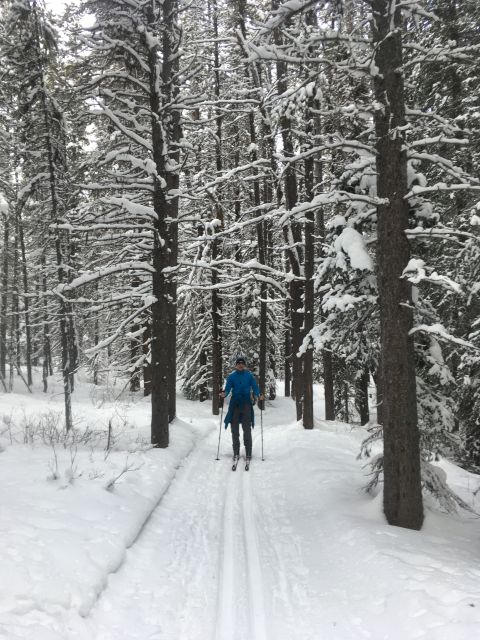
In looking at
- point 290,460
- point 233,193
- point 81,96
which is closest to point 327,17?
point 81,96

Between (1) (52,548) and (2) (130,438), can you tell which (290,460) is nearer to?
(2) (130,438)

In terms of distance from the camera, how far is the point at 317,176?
1596 centimetres

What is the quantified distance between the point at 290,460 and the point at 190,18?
57.0ft

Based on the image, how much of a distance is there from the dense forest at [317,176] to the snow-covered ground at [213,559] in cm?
107

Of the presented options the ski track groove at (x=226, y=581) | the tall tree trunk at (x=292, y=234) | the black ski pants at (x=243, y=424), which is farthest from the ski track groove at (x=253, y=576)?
the tall tree trunk at (x=292, y=234)

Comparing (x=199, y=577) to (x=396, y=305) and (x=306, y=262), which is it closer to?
(x=396, y=305)

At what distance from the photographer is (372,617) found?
163 inches

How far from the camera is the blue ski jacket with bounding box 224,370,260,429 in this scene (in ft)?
35.6

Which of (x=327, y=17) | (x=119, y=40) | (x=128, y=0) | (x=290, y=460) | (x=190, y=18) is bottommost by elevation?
(x=290, y=460)

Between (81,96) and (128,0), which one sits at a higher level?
(128,0)

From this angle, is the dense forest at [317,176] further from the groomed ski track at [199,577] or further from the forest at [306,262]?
the groomed ski track at [199,577]

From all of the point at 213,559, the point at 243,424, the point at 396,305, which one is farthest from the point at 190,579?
the point at 243,424

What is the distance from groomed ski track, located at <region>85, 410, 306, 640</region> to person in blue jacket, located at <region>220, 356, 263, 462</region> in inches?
100

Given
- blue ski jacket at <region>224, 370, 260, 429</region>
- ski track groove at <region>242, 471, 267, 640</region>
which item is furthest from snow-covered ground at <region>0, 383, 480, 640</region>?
blue ski jacket at <region>224, 370, 260, 429</region>
